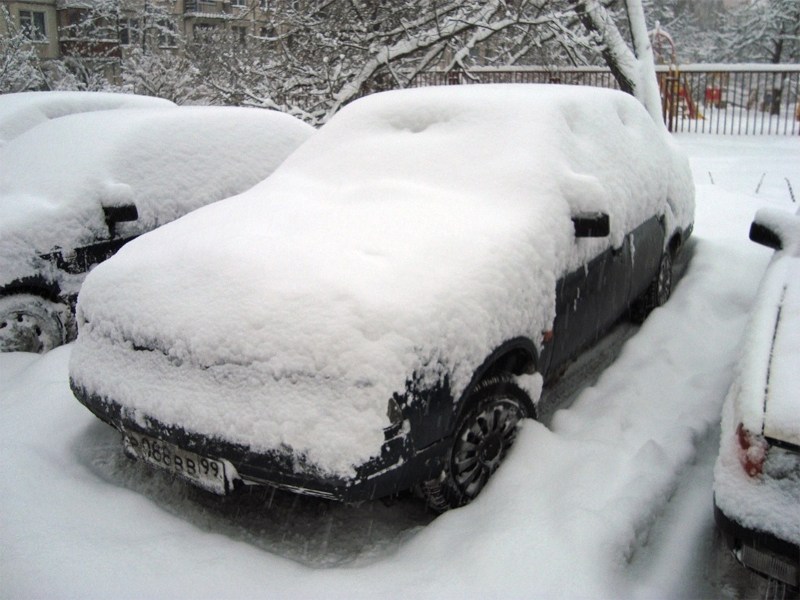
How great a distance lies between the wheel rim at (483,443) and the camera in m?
2.70

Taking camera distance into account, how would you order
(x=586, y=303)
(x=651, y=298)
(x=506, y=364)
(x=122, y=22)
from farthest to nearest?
(x=122, y=22)
(x=651, y=298)
(x=586, y=303)
(x=506, y=364)

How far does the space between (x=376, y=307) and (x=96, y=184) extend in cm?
297

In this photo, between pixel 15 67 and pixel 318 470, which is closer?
pixel 318 470

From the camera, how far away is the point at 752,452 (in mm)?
2113

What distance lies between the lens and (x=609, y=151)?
4043 millimetres

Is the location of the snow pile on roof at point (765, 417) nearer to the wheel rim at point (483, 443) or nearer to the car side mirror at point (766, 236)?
the wheel rim at point (483, 443)

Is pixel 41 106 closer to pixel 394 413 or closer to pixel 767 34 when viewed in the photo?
pixel 394 413

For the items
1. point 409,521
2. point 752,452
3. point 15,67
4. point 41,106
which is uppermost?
point 15,67

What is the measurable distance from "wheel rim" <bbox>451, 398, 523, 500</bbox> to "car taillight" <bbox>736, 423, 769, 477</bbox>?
959 millimetres

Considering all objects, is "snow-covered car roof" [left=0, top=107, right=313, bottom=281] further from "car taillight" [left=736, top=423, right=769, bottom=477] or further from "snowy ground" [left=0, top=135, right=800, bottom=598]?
"car taillight" [left=736, top=423, right=769, bottom=477]

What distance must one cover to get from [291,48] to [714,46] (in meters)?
38.1

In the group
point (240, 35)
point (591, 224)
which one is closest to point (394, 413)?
point (591, 224)

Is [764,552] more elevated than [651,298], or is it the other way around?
[764,552]

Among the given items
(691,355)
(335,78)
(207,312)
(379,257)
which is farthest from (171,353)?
(335,78)
